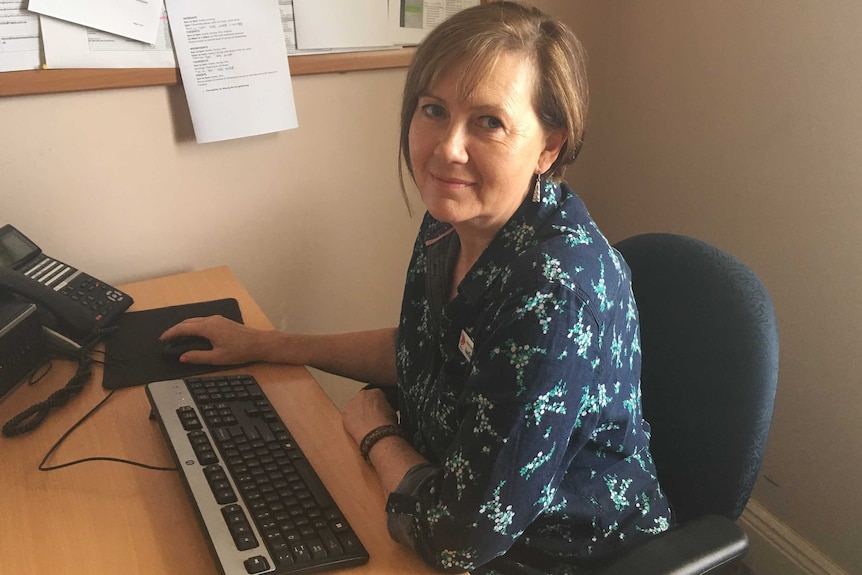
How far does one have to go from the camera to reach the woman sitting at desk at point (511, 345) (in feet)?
2.66

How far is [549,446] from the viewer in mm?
810

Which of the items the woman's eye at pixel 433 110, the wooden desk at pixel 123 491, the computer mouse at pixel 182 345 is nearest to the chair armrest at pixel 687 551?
the wooden desk at pixel 123 491

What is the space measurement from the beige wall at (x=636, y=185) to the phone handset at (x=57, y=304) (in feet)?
0.57

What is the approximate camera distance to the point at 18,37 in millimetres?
1185

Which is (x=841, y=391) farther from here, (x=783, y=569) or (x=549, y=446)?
(x=549, y=446)

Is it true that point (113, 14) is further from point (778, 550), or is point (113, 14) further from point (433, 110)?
point (778, 550)

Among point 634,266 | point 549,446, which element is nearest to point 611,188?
point 634,266

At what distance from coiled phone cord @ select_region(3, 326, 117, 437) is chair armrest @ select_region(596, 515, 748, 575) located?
819 millimetres

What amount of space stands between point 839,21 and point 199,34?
4.00 ft

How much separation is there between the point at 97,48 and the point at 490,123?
2.55ft

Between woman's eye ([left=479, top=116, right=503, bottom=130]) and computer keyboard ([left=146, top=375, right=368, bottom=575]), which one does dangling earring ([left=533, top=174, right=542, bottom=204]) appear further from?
computer keyboard ([left=146, top=375, right=368, bottom=575])

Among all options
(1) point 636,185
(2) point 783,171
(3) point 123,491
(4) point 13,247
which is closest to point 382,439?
(3) point 123,491

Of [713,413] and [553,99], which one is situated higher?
[553,99]

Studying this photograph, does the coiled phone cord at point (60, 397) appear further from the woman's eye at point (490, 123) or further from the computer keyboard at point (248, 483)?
the woman's eye at point (490, 123)
